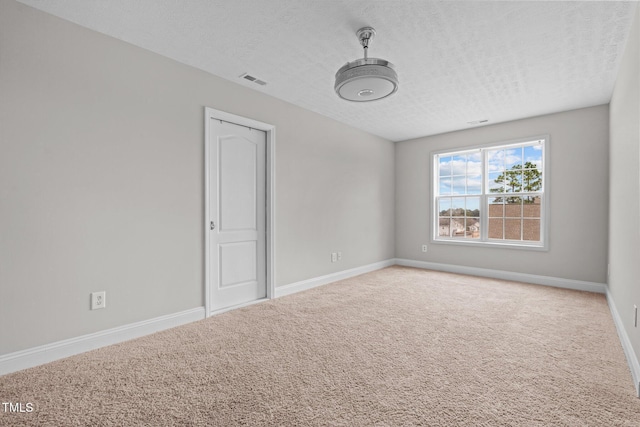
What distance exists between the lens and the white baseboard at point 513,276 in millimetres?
4115

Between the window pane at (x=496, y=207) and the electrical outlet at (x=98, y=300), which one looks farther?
the window pane at (x=496, y=207)

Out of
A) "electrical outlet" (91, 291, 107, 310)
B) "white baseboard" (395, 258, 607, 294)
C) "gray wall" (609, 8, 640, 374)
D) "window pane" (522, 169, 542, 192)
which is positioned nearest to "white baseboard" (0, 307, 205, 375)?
"electrical outlet" (91, 291, 107, 310)

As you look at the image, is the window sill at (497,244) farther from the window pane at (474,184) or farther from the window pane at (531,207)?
the window pane at (474,184)

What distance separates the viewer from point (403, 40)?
252 centimetres

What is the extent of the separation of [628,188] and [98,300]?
429 cm

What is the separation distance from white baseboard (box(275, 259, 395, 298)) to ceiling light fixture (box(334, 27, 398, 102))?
250cm

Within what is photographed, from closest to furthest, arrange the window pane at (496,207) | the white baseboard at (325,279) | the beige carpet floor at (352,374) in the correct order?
1. the beige carpet floor at (352,374)
2. the white baseboard at (325,279)
3. the window pane at (496,207)

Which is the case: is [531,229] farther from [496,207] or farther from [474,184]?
[474,184]

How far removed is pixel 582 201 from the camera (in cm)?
415

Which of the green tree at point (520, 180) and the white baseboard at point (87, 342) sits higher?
the green tree at point (520, 180)

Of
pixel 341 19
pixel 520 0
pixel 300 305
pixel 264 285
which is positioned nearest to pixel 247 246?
pixel 264 285

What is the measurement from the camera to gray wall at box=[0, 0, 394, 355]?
2057 mm

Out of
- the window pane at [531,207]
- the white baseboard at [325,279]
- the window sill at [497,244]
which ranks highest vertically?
the window pane at [531,207]

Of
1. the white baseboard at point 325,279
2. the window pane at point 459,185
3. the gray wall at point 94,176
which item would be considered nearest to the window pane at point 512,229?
the window pane at point 459,185
